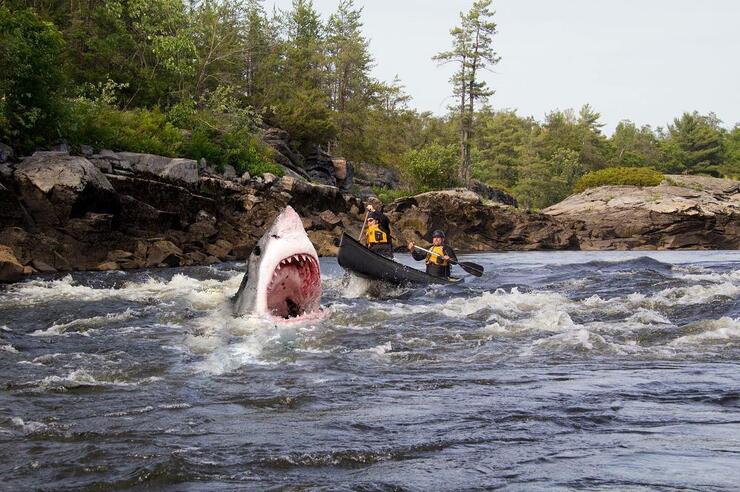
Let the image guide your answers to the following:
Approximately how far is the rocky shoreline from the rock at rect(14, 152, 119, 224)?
1.0 inches

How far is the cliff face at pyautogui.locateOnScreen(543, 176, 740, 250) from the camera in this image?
37.9 m

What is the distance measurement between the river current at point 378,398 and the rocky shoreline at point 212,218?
314 inches

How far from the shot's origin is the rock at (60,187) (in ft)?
59.3

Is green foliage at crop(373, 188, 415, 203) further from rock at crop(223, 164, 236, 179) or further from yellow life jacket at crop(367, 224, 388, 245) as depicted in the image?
yellow life jacket at crop(367, 224, 388, 245)

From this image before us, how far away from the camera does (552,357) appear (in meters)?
6.89

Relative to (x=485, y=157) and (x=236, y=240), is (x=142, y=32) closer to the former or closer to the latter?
(x=236, y=240)

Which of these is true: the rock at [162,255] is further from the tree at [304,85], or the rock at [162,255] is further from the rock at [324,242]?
the tree at [304,85]

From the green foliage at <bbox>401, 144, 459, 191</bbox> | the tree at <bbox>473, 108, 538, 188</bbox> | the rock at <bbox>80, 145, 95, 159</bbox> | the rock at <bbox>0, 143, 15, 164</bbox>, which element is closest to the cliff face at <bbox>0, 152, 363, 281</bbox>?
the rock at <bbox>80, 145, 95, 159</bbox>

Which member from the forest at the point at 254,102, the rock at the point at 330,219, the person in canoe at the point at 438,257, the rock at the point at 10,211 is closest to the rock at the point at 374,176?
the forest at the point at 254,102

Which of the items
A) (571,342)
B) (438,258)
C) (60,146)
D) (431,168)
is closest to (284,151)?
(431,168)

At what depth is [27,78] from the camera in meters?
20.2

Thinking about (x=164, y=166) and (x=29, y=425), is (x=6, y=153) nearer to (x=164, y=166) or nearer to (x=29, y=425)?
(x=164, y=166)

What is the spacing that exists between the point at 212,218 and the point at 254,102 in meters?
22.6

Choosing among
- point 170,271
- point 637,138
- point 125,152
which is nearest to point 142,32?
point 125,152
